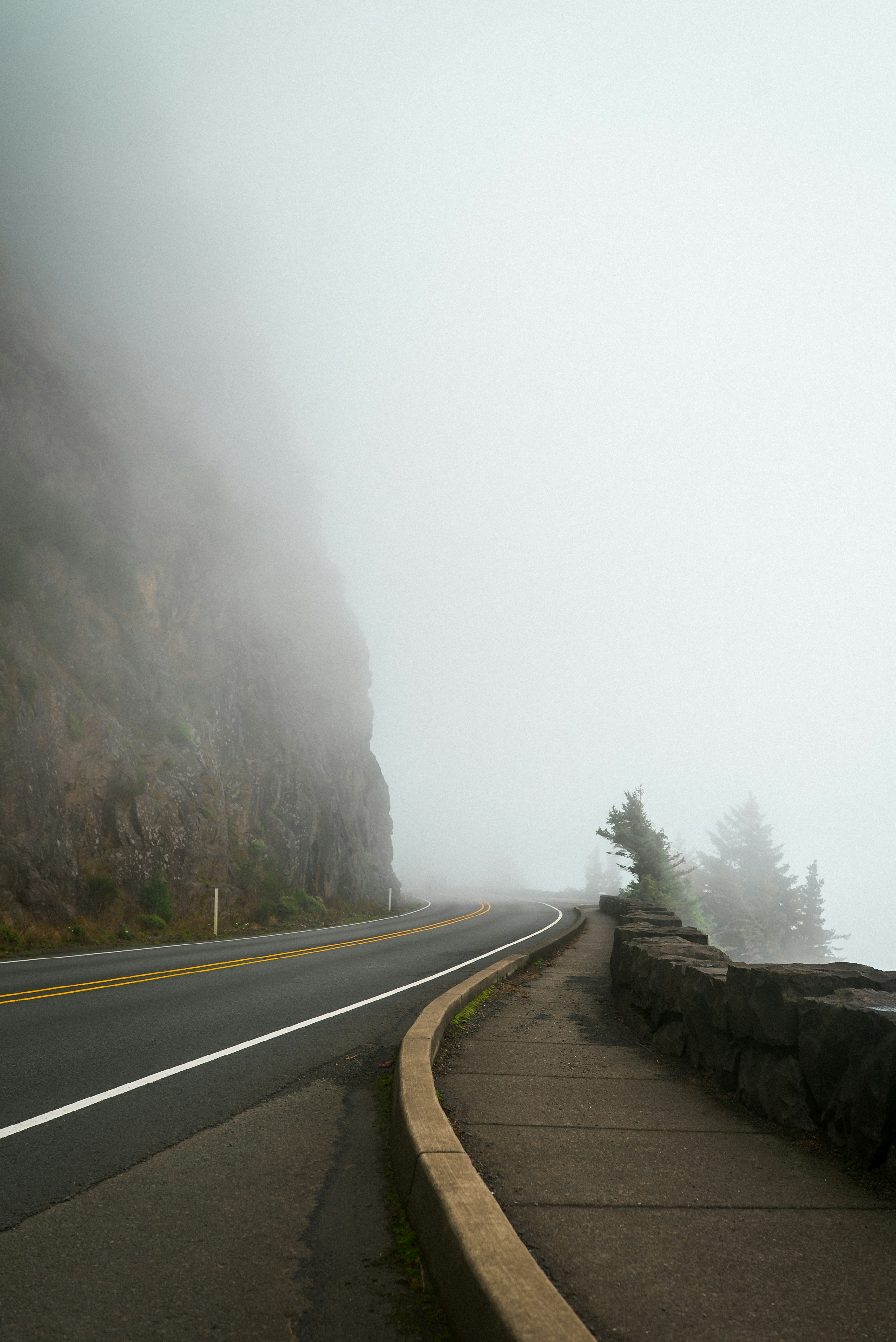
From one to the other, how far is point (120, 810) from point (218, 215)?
61.1 m

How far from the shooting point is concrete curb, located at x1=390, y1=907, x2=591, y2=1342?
2438 mm

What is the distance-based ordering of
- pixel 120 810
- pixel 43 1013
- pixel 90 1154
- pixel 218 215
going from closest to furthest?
1. pixel 90 1154
2. pixel 43 1013
3. pixel 120 810
4. pixel 218 215

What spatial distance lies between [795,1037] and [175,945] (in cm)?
1646

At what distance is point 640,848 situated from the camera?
128ft

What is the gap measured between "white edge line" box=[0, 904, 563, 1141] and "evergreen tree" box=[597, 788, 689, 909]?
2756 centimetres

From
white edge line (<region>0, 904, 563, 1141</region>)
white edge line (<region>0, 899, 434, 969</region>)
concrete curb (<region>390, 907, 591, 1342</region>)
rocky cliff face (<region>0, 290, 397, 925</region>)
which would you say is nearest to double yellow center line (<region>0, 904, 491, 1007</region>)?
white edge line (<region>0, 899, 434, 969</region>)

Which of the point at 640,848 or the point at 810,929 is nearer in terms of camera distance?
the point at 640,848

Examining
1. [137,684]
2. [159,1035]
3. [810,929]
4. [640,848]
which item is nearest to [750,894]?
[810,929]

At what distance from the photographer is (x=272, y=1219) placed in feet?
12.1

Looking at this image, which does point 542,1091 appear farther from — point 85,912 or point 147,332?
point 147,332

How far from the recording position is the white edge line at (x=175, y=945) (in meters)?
14.4

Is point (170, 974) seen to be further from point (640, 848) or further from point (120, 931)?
point (640, 848)

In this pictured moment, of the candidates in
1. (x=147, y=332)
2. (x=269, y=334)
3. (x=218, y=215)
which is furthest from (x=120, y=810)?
(x=218, y=215)

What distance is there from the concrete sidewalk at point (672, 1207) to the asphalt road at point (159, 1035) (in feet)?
5.92
